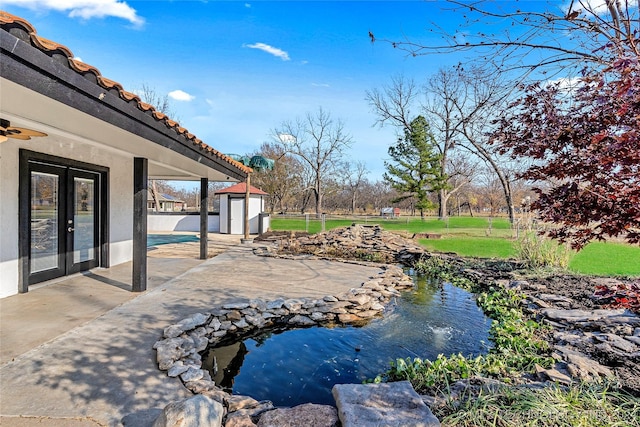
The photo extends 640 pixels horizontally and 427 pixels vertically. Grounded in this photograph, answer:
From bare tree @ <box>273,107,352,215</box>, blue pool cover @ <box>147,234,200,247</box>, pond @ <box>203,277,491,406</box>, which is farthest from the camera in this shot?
bare tree @ <box>273,107,352,215</box>

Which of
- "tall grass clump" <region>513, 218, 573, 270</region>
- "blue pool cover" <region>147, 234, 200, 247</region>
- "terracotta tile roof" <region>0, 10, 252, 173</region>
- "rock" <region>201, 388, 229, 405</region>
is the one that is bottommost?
"rock" <region>201, 388, 229, 405</region>

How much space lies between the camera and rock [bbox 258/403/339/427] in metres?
2.17

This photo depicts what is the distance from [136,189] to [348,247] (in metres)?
7.77

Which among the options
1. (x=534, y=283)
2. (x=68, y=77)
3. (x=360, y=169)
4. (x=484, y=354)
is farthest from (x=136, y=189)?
(x=360, y=169)

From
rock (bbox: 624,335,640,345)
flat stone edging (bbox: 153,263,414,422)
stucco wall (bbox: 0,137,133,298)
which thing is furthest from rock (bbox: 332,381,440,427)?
stucco wall (bbox: 0,137,133,298)

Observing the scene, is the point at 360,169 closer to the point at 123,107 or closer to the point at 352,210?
the point at 352,210

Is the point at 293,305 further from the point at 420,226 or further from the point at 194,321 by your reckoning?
the point at 420,226

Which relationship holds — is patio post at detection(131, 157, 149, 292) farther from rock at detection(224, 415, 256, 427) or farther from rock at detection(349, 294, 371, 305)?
rock at detection(224, 415, 256, 427)

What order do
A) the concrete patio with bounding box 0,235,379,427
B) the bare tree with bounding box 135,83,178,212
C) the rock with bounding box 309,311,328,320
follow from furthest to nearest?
the bare tree with bounding box 135,83,178,212
the rock with bounding box 309,311,328,320
the concrete patio with bounding box 0,235,379,427

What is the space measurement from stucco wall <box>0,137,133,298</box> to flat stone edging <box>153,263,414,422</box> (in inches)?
111

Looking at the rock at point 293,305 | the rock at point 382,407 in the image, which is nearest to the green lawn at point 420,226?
the rock at point 293,305

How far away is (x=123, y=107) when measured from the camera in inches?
126

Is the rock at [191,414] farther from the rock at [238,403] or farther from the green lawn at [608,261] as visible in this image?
the green lawn at [608,261]

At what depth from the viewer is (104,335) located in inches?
136
